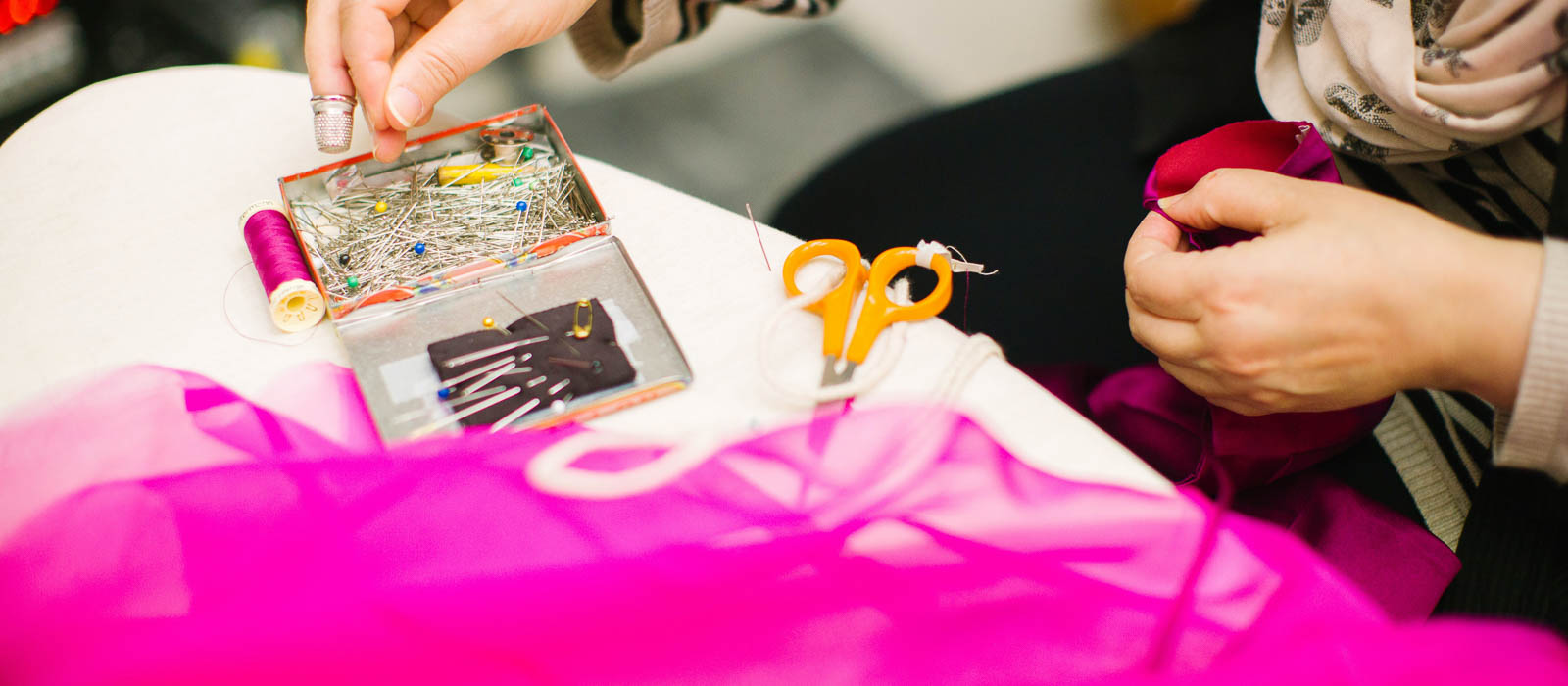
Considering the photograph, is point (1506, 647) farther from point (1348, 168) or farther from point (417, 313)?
point (417, 313)

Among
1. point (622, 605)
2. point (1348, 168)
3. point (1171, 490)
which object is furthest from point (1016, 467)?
point (1348, 168)

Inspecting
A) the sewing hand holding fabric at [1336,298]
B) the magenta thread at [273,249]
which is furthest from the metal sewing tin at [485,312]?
the sewing hand holding fabric at [1336,298]

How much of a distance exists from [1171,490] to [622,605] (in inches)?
14.2

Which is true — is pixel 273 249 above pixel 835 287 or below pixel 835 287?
above

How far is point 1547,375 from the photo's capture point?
Answer: 60 centimetres

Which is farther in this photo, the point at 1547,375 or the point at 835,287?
the point at 835,287

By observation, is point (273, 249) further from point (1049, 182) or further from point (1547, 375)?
point (1547, 375)

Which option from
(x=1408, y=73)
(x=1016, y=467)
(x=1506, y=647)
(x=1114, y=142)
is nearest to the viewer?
(x=1506, y=647)

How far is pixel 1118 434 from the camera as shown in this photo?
0.87 meters

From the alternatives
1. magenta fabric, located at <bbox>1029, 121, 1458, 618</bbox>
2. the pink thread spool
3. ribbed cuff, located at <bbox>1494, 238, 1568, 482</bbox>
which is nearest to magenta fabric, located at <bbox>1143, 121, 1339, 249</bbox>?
magenta fabric, located at <bbox>1029, 121, 1458, 618</bbox>

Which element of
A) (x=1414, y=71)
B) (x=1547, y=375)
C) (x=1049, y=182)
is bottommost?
(x=1547, y=375)

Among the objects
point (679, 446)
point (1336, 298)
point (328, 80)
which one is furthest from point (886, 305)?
point (328, 80)

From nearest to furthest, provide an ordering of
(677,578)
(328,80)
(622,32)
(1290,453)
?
(677,578)
(1290,453)
(328,80)
(622,32)

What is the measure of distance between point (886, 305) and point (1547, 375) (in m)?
0.44
